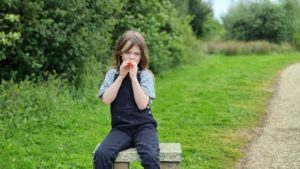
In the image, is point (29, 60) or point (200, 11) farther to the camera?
point (200, 11)

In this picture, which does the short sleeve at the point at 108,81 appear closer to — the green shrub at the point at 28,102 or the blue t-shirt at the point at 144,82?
the blue t-shirt at the point at 144,82

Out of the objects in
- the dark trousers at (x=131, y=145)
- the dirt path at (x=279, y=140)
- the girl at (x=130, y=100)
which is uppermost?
the girl at (x=130, y=100)

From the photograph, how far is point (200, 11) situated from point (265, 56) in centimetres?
1263

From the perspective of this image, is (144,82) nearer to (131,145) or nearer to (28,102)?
(131,145)

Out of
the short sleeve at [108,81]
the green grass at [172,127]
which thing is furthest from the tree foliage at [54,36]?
the short sleeve at [108,81]

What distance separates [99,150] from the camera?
4.07 meters

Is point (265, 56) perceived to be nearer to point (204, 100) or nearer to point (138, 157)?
point (204, 100)

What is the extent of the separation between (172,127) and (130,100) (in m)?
3.91

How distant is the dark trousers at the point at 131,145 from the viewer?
400 cm

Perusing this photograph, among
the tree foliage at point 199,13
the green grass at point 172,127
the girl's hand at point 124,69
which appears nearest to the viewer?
the girl's hand at point 124,69

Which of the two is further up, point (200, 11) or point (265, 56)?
point (200, 11)

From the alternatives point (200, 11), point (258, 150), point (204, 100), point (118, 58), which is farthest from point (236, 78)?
point (200, 11)

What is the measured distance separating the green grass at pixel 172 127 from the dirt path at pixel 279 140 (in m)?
0.20

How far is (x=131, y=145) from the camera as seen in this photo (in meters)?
4.26
